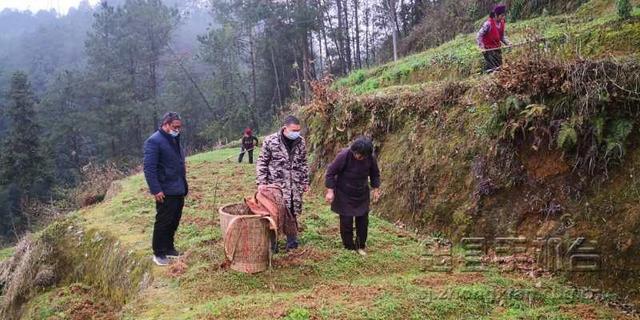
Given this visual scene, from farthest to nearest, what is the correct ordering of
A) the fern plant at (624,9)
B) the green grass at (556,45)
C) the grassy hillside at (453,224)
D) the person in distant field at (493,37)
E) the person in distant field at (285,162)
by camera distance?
the person in distant field at (493,37) → the fern plant at (624,9) → the green grass at (556,45) → the person in distant field at (285,162) → the grassy hillside at (453,224)

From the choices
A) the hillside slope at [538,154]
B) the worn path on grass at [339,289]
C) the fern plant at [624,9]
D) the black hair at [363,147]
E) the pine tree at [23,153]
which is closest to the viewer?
the worn path on grass at [339,289]

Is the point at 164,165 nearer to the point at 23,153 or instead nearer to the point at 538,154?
the point at 538,154

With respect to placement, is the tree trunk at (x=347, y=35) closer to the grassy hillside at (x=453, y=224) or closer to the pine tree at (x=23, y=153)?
the pine tree at (x=23, y=153)

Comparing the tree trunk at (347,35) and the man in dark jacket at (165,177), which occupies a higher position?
the tree trunk at (347,35)

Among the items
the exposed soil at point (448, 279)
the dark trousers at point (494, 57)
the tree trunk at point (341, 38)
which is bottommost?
the exposed soil at point (448, 279)

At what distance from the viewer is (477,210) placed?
6938mm

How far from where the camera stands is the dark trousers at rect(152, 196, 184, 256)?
20.5 feet

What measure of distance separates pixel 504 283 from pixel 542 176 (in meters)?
1.54

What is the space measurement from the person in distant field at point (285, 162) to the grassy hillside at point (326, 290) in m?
0.78

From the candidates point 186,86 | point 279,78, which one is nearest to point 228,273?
point 279,78

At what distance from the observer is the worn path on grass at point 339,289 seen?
4.77 metres

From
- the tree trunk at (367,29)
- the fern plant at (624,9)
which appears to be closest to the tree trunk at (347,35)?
the tree trunk at (367,29)

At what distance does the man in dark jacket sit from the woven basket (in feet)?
3.04

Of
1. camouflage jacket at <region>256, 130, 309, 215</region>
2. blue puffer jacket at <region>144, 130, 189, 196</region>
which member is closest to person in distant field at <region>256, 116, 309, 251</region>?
camouflage jacket at <region>256, 130, 309, 215</region>
